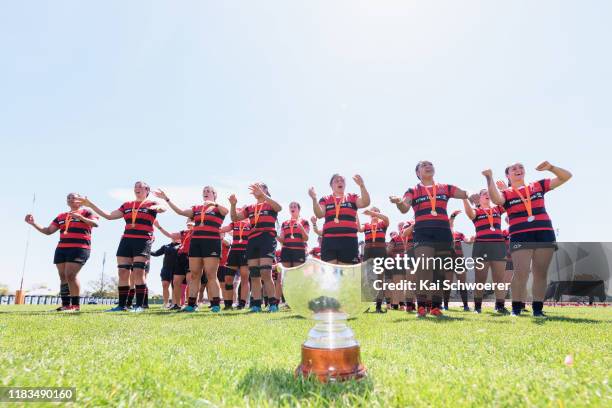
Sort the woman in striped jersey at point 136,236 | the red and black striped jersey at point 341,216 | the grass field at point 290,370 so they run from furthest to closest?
the woman in striped jersey at point 136,236
the red and black striped jersey at point 341,216
the grass field at point 290,370

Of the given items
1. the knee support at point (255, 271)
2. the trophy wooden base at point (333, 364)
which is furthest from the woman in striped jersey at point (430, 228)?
the trophy wooden base at point (333, 364)

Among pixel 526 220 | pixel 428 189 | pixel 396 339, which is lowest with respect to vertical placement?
pixel 396 339

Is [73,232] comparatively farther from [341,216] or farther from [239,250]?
[341,216]

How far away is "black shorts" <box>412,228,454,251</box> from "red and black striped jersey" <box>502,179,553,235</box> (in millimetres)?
1074

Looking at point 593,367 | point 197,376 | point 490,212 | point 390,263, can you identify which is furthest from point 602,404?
point 390,263

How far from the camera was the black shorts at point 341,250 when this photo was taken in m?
6.59

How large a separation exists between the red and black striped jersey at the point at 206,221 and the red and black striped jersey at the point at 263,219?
2.35 feet

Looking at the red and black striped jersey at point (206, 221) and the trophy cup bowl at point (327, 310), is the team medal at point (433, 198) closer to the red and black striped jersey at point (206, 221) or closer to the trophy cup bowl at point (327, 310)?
the red and black striped jersey at point (206, 221)

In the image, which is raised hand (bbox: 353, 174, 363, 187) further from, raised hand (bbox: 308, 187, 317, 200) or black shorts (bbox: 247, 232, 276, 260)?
black shorts (bbox: 247, 232, 276, 260)

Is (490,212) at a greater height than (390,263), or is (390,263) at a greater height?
(490,212)

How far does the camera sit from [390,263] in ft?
30.6

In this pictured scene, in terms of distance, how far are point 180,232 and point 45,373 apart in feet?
30.2

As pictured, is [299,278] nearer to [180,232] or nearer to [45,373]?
[45,373]

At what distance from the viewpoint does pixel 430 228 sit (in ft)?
20.6
